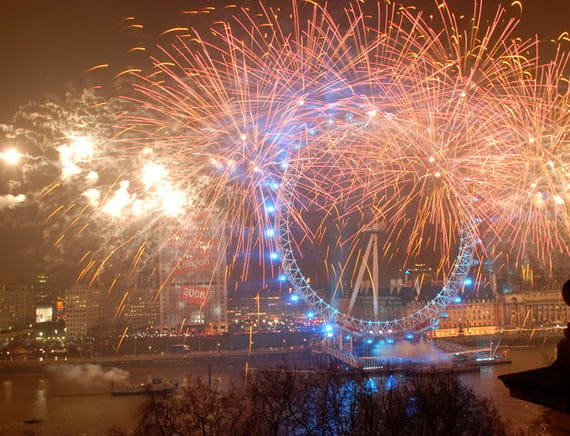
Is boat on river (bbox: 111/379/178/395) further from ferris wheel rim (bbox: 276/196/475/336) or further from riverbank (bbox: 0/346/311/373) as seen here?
riverbank (bbox: 0/346/311/373)

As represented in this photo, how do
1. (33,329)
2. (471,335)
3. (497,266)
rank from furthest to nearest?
(33,329) → (497,266) → (471,335)

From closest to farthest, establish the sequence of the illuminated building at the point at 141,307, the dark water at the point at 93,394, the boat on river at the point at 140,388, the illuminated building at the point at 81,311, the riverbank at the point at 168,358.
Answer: the dark water at the point at 93,394
the boat on river at the point at 140,388
the riverbank at the point at 168,358
the illuminated building at the point at 81,311
the illuminated building at the point at 141,307

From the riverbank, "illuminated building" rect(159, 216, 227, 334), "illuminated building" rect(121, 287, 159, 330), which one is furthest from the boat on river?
"illuminated building" rect(121, 287, 159, 330)

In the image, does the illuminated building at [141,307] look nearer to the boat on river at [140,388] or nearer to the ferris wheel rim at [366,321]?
the ferris wheel rim at [366,321]

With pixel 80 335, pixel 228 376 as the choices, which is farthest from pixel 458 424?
pixel 80 335

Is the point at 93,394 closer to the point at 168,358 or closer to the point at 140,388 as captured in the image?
the point at 140,388

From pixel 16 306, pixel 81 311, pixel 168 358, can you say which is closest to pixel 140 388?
pixel 168 358


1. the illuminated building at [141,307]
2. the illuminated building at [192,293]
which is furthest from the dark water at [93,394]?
the illuminated building at [141,307]

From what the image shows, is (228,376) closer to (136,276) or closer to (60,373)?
(60,373)
